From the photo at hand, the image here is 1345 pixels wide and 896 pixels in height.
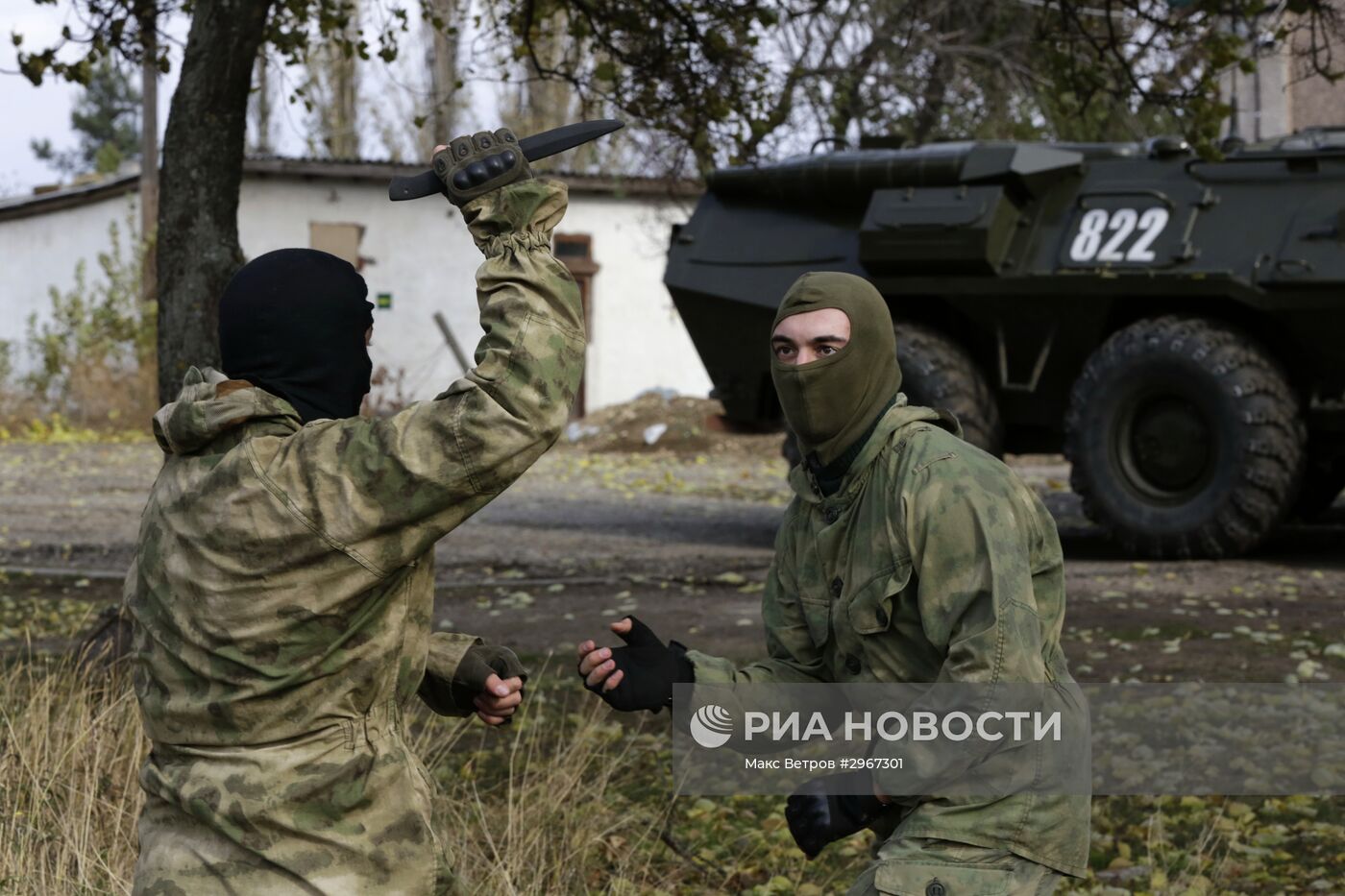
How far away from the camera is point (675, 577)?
9.83m

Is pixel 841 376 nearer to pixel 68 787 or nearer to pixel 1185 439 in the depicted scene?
pixel 68 787

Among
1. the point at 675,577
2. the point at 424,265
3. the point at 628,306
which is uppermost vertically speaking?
the point at 424,265

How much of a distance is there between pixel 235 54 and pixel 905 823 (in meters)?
4.63

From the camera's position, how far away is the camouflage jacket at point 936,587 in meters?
2.84

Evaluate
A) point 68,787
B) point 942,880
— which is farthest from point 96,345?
Result: point 942,880

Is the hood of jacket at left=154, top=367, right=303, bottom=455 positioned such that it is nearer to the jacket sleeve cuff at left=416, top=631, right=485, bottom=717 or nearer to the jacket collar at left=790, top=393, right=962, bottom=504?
the jacket sleeve cuff at left=416, top=631, right=485, bottom=717

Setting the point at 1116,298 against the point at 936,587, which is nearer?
the point at 936,587

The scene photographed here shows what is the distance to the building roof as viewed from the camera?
23531 millimetres

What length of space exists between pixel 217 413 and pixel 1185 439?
27.3ft

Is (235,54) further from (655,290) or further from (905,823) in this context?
(655,290)

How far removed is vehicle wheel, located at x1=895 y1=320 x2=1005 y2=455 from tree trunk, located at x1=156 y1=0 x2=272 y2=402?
509 cm

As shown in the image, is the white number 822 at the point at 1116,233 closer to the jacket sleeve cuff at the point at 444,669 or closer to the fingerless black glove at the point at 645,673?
the fingerless black glove at the point at 645,673

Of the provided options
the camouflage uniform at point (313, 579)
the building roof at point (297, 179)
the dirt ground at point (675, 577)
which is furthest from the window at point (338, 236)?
the camouflage uniform at point (313, 579)

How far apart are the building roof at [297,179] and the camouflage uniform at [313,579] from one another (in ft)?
65.0
